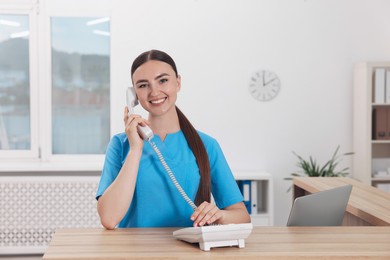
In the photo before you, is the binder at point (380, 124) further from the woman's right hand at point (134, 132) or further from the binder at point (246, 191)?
the woman's right hand at point (134, 132)

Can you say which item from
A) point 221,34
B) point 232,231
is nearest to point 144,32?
point 221,34

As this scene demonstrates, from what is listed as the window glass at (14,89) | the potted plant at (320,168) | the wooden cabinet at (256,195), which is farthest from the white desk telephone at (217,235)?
the window glass at (14,89)

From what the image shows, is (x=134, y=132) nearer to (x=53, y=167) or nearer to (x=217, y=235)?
(x=217, y=235)

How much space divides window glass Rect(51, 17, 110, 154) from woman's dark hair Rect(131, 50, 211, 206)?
3.18 meters

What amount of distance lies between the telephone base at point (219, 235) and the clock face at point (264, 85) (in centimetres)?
352

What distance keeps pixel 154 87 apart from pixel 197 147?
239 millimetres

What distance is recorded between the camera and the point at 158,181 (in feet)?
5.47

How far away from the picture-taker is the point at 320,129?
4.84 meters

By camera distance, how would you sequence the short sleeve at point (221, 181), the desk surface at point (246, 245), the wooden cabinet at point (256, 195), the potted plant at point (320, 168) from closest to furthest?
the desk surface at point (246, 245) → the short sleeve at point (221, 181) → the wooden cabinet at point (256, 195) → the potted plant at point (320, 168)

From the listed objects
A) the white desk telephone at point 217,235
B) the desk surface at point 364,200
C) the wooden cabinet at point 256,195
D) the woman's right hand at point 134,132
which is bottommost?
the wooden cabinet at point 256,195

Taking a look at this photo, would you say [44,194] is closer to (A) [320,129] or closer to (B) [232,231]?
(A) [320,129]

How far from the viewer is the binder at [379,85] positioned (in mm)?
4551

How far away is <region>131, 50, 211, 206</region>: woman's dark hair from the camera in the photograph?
168 cm

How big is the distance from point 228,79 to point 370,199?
2.78 metres
